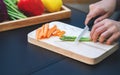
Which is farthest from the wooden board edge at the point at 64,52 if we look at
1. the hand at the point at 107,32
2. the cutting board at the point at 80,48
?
the hand at the point at 107,32

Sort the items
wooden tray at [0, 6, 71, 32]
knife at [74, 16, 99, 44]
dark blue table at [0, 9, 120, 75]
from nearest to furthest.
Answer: dark blue table at [0, 9, 120, 75]
knife at [74, 16, 99, 44]
wooden tray at [0, 6, 71, 32]

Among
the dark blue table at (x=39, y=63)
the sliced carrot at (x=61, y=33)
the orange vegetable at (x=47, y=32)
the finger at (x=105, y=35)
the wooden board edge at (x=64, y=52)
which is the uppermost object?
the finger at (x=105, y=35)

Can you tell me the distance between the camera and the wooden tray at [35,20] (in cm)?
106

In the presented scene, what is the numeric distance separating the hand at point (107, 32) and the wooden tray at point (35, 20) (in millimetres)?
278

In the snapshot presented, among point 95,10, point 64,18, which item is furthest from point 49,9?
point 95,10

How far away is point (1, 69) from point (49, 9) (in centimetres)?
44

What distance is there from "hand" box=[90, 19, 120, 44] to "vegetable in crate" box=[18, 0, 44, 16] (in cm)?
31

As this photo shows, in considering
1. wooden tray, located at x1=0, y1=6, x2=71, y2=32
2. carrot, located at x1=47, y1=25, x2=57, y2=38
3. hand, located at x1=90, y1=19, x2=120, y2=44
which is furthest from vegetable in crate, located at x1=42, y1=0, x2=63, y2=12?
hand, located at x1=90, y1=19, x2=120, y2=44

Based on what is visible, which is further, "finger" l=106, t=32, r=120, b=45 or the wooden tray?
the wooden tray

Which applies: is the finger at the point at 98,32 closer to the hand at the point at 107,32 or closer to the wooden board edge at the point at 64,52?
the hand at the point at 107,32

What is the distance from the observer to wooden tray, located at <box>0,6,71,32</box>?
1059 mm

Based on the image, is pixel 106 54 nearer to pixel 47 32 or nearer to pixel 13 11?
pixel 47 32

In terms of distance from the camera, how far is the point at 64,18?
117cm

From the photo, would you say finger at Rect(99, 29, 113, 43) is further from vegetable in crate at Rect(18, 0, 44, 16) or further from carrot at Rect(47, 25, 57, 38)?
vegetable in crate at Rect(18, 0, 44, 16)
